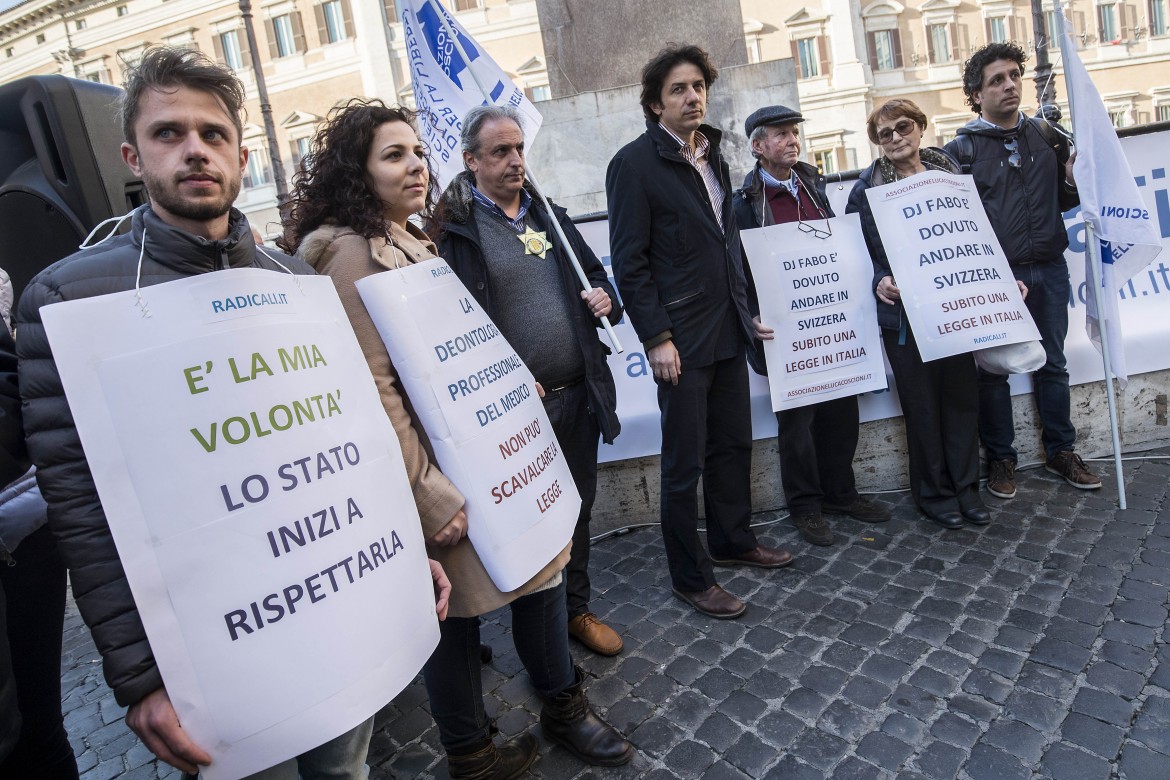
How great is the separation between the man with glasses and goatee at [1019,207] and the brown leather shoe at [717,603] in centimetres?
182

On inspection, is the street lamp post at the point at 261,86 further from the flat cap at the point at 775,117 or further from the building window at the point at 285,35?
the flat cap at the point at 775,117

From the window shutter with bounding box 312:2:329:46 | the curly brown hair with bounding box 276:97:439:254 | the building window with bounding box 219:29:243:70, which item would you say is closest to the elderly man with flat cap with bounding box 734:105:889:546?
the curly brown hair with bounding box 276:97:439:254

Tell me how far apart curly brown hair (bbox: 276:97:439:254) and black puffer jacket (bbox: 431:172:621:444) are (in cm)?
55

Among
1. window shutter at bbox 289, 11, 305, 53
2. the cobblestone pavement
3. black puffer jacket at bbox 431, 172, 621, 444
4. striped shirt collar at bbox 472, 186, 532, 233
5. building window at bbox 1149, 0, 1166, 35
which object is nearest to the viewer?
the cobblestone pavement

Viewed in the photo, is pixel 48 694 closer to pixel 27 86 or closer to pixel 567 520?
pixel 567 520

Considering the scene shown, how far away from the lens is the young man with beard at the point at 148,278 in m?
1.28

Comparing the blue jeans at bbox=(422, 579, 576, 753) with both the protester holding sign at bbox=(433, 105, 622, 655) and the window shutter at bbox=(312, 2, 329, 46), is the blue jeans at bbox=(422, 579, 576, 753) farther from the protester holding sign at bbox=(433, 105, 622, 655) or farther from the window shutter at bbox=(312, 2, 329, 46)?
the window shutter at bbox=(312, 2, 329, 46)

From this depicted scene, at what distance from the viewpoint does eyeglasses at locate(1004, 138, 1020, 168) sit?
3844 mm

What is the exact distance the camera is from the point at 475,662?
219cm

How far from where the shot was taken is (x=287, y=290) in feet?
5.08

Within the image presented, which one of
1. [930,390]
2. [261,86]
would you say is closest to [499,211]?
[930,390]

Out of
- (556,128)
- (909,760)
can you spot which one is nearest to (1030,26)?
(556,128)

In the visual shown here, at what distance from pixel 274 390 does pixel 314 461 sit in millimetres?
158

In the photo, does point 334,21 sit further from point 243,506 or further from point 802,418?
point 243,506
